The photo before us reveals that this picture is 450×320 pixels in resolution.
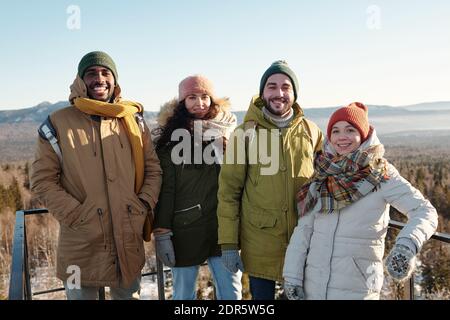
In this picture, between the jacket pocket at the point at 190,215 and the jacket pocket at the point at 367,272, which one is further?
the jacket pocket at the point at 190,215

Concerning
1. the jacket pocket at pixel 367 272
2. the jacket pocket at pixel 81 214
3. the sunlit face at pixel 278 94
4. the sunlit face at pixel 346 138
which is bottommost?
the jacket pocket at pixel 367 272

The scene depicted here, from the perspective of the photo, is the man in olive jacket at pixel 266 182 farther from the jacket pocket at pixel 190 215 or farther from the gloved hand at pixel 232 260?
the jacket pocket at pixel 190 215

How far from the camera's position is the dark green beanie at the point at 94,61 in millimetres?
2555

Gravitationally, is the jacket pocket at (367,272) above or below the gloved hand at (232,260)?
above

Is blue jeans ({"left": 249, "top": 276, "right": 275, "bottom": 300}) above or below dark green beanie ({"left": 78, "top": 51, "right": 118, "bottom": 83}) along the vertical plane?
below

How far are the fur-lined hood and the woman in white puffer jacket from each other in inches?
37.5

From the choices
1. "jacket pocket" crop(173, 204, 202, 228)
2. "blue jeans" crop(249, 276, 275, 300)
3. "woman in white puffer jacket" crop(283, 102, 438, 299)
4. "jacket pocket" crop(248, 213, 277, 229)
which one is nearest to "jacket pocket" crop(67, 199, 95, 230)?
"jacket pocket" crop(173, 204, 202, 228)

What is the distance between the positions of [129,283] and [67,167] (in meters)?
0.82

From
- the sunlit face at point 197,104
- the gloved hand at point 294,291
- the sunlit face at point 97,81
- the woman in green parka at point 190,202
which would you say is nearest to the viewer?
the gloved hand at point 294,291

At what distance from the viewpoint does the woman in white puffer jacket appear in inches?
77.7

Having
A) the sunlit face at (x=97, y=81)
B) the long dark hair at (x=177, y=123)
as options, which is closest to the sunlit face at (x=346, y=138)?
the long dark hair at (x=177, y=123)

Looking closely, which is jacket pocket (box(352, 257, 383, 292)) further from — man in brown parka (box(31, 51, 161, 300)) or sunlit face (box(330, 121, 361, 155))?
man in brown parka (box(31, 51, 161, 300))

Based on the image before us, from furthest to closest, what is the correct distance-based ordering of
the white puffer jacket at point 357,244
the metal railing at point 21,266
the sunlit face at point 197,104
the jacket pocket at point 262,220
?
the sunlit face at point 197,104, the jacket pocket at point 262,220, the white puffer jacket at point 357,244, the metal railing at point 21,266
